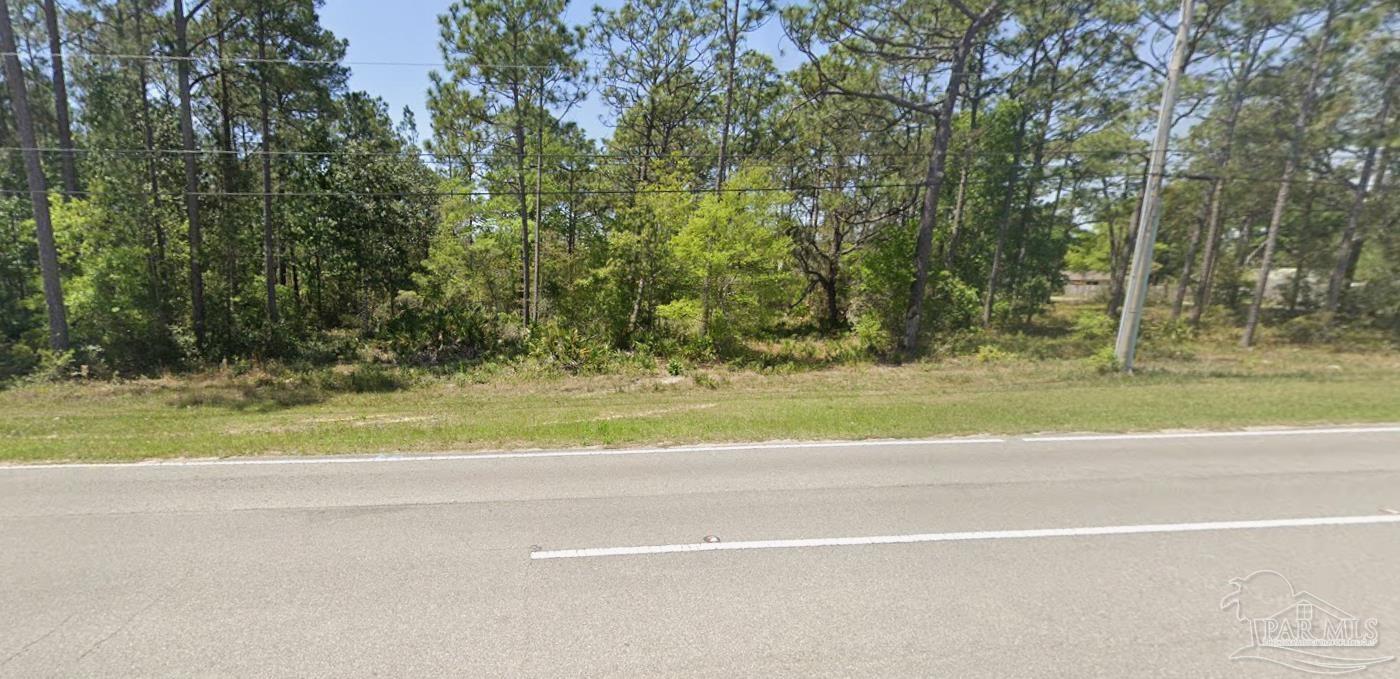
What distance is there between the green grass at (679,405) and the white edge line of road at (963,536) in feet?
12.2

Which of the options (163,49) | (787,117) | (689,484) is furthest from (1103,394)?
(163,49)

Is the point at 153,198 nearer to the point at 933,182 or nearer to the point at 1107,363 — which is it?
the point at 933,182

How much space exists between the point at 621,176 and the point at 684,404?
15845 mm

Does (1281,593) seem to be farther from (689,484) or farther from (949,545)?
(689,484)

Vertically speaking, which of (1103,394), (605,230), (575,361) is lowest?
(575,361)

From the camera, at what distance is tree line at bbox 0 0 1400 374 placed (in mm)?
17766

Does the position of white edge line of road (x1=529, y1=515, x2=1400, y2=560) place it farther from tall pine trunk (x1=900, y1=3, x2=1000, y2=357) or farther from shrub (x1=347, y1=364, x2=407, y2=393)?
tall pine trunk (x1=900, y1=3, x2=1000, y2=357)

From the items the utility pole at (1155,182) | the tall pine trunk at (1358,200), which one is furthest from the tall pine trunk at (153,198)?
the tall pine trunk at (1358,200)

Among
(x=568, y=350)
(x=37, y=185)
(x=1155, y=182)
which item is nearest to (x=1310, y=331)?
(x=1155, y=182)

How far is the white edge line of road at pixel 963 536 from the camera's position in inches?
180

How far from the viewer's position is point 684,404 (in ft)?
42.3

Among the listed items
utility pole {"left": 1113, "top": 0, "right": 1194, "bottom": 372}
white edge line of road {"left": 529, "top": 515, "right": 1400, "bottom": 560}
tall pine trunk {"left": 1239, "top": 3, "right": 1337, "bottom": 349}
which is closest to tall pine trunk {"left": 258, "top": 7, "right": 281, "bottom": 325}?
white edge line of road {"left": 529, "top": 515, "right": 1400, "bottom": 560}

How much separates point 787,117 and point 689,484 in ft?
68.8

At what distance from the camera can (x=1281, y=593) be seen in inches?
148
